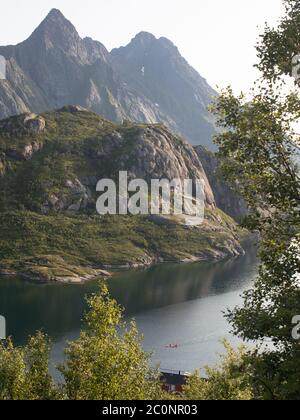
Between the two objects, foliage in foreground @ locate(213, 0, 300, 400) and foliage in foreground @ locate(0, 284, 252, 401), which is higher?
foliage in foreground @ locate(213, 0, 300, 400)

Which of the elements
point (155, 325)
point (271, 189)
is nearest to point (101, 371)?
point (271, 189)

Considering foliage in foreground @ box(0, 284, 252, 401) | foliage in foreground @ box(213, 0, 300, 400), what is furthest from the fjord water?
foliage in foreground @ box(213, 0, 300, 400)

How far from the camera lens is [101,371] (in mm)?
36406

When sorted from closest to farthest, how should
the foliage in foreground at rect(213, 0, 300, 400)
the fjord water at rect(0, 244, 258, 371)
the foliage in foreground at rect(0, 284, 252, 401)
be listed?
1. the foliage in foreground at rect(213, 0, 300, 400)
2. the foliage in foreground at rect(0, 284, 252, 401)
3. the fjord water at rect(0, 244, 258, 371)

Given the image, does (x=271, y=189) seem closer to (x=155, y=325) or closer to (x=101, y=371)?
(x=101, y=371)

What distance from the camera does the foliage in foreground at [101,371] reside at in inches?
1433

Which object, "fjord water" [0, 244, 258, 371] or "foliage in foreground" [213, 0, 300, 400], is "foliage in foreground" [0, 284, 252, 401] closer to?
"foliage in foreground" [213, 0, 300, 400]

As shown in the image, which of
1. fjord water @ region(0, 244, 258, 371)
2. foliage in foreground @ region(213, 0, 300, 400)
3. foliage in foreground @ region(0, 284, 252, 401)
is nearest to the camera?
foliage in foreground @ region(213, 0, 300, 400)

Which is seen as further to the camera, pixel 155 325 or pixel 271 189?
pixel 155 325

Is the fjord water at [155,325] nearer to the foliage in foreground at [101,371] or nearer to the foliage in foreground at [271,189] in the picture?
the foliage in foreground at [101,371]

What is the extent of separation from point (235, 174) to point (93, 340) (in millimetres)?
21803

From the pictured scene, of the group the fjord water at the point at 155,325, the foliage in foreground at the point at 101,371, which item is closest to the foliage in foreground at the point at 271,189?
the foliage in foreground at the point at 101,371

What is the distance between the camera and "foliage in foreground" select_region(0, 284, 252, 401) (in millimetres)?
A: 36406

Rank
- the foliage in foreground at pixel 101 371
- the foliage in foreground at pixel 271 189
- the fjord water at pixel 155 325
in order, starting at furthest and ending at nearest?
the fjord water at pixel 155 325 → the foliage in foreground at pixel 101 371 → the foliage in foreground at pixel 271 189
